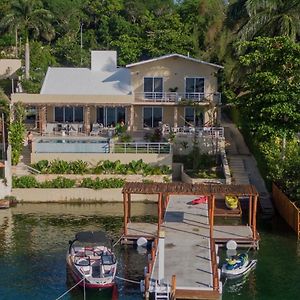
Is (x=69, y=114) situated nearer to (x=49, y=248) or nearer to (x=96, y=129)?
(x=96, y=129)

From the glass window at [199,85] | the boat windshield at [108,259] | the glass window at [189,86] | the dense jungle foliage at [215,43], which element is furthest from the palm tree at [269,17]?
the boat windshield at [108,259]

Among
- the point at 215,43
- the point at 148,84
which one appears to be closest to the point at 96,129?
the point at 148,84

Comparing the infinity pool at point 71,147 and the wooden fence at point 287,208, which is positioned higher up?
the infinity pool at point 71,147

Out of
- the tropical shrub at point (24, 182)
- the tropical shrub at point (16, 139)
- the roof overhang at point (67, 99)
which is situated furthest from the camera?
the roof overhang at point (67, 99)

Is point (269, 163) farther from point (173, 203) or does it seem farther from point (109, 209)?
point (109, 209)

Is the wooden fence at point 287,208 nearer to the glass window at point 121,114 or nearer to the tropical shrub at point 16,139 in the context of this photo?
the glass window at point 121,114

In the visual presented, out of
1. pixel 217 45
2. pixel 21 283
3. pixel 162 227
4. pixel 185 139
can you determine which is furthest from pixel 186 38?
pixel 21 283

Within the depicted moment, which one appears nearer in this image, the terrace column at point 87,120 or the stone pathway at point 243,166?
the stone pathway at point 243,166
